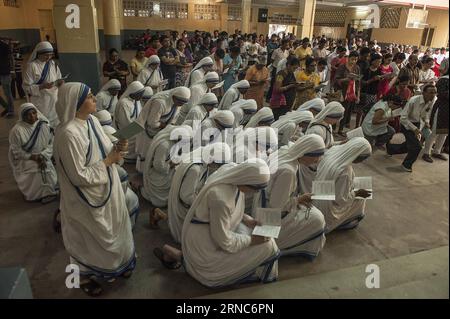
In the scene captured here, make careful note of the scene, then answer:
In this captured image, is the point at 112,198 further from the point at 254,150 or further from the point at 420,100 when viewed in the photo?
the point at 420,100

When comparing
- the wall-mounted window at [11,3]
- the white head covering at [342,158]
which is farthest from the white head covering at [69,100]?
the wall-mounted window at [11,3]

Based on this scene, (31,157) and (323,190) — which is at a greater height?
(323,190)

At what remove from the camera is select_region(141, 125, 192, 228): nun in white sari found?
4129mm

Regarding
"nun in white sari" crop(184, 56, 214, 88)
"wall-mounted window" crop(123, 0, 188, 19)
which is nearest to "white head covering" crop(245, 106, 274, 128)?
"nun in white sari" crop(184, 56, 214, 88)

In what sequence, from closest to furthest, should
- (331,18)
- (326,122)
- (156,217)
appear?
(156,217) → (326,122) → (331,18)

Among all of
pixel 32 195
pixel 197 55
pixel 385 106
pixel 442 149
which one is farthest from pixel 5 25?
pixel 442 149

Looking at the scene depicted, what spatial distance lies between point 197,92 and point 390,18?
17144 millimetres

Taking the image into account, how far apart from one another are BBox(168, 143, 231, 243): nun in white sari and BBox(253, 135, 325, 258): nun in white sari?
0.49 metres

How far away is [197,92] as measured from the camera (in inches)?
233

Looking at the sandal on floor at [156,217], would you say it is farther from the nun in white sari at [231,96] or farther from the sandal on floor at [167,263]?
the nun in white sari at [231,96]

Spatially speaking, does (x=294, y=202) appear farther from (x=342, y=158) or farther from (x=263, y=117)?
(x=263, y=117)

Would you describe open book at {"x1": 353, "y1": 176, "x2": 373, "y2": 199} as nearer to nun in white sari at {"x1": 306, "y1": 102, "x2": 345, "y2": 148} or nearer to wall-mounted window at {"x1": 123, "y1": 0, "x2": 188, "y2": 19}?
nun in white sari at {"x1": 306, "y1": 102, "x2": 345, "y2": 148}

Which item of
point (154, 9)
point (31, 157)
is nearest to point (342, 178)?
point (31, 157)
